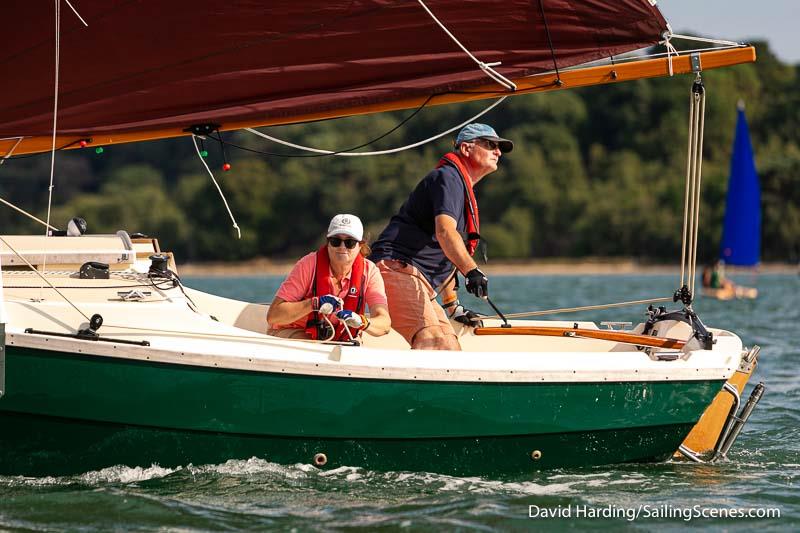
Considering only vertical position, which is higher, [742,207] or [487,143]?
[487,143]

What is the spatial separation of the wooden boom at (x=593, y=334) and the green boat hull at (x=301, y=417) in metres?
0.38

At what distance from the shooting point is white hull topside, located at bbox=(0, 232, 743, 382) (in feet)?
19.5

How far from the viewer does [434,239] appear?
23.3 ft

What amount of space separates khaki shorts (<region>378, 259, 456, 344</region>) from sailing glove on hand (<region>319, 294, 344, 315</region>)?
2.07 feet

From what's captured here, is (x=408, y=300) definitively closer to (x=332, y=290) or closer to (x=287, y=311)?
(x=332, y=290)

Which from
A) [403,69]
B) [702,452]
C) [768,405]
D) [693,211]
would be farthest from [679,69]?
[768,405]

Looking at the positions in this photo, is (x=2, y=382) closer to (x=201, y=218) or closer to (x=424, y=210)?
(x=424, y=210)

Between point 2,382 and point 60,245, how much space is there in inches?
62.8

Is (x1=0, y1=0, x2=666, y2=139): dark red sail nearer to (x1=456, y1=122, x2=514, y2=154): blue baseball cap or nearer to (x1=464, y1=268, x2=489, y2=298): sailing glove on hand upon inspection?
(x1=456, y1=122, x2=514, y2=154): blue baseball cap

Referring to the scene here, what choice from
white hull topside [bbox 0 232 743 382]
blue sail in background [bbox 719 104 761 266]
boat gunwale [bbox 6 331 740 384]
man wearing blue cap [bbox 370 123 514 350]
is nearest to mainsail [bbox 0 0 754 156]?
man wearing blue cap [bbox 370 123 514 350]

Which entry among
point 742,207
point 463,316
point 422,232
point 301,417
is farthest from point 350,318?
point 742,207

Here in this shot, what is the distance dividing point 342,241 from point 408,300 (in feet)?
2.33

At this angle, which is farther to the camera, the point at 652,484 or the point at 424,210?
the point at 424,210

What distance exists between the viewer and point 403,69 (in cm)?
702
